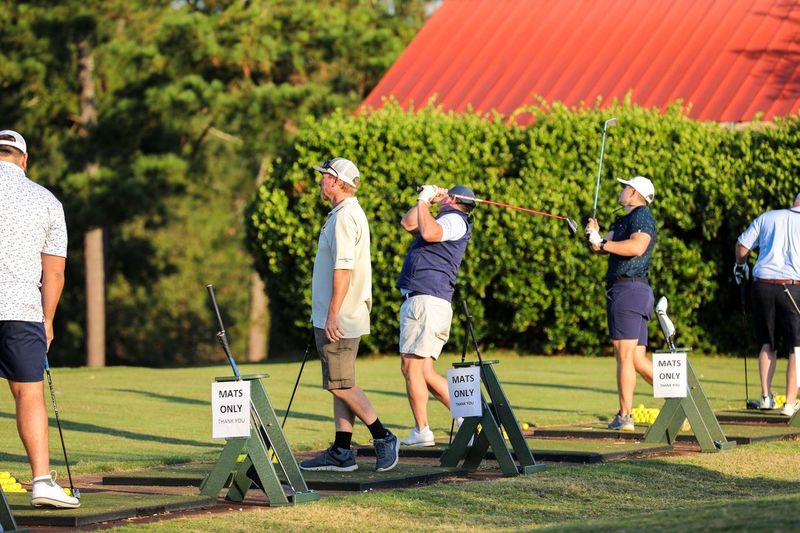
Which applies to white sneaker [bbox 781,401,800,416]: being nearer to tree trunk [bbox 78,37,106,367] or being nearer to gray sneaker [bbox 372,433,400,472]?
gray sneaker [bbox 372,433,400,472]

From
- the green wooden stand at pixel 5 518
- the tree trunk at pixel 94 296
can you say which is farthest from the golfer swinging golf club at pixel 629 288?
the tree trunk at pixel 94 296

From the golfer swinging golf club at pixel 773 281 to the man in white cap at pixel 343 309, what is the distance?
208 inches

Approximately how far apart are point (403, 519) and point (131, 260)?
34075mm

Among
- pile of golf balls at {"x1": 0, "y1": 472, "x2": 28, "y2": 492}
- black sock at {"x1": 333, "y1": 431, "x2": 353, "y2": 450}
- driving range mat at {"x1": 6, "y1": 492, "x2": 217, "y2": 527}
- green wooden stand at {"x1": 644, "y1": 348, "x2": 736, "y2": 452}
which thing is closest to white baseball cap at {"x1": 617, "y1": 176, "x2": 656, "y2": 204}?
green wooden stand at {"x1": 644, "y1": 348, "x2": 736, "y2": 452}

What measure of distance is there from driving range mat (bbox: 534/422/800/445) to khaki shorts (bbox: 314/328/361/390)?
9.46 ft

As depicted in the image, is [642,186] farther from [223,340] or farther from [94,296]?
[94,296]

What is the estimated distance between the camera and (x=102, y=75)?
35.3m

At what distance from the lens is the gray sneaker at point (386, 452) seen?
9234 millimetres

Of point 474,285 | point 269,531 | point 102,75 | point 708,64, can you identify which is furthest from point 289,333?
point 269,531

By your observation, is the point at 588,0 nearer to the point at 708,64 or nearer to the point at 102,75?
the point at 708,64

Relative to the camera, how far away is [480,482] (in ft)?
29.2

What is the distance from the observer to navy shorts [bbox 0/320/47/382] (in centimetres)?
766

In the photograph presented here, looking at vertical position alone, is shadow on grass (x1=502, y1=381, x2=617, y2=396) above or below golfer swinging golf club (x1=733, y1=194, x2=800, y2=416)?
below

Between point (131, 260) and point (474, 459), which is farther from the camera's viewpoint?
point (131, 260)
